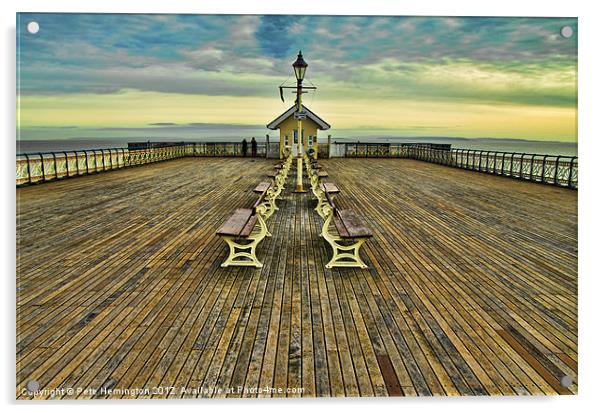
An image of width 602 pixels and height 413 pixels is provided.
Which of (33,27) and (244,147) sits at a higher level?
(244,147)

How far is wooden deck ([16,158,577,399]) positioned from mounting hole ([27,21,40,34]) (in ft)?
6.11

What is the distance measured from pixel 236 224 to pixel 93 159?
1246cm

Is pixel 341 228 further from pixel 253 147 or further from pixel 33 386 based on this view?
pixel 253 147

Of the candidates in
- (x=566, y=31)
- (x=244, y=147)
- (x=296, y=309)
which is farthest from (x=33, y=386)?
(x=244, y=147)

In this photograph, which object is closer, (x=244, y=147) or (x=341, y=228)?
(x=341, y=228)

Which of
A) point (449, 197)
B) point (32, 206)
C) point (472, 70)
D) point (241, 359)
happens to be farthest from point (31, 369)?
point (449, 197)

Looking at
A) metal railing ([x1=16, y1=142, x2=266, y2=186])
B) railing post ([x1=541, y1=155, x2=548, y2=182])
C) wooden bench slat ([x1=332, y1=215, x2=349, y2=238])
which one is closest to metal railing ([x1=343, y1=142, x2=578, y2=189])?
railing post ([x1=541, y1=155, x2=548, y2=182])

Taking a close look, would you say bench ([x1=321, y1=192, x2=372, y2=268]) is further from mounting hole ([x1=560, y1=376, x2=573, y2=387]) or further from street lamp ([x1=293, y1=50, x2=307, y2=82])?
street lamp ([x1=293, y1=50, x2=307, y2=82])

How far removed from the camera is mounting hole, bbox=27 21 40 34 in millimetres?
3074

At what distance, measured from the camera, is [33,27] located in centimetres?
309

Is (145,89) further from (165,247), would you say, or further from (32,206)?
(32,206)

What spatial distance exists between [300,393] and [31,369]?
1709mm

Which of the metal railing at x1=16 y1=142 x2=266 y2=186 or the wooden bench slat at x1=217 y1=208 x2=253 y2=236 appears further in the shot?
the metal railing at x1=16 y1=142 x2=266 y2=186
